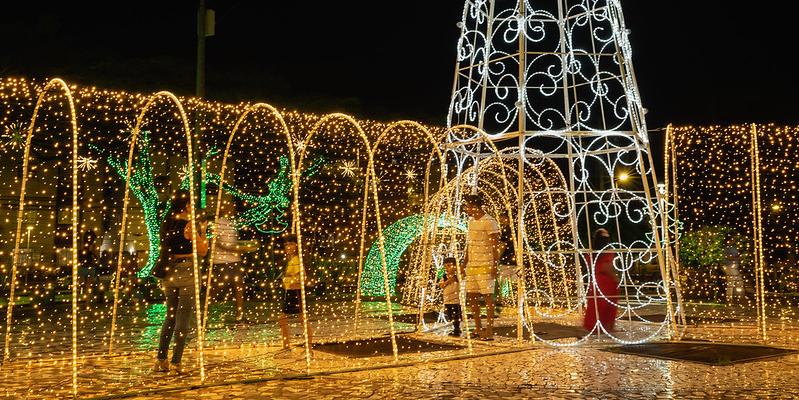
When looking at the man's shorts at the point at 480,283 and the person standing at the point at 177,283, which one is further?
the man's shorts at the point at 480,283

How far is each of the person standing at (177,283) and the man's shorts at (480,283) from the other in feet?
12.2

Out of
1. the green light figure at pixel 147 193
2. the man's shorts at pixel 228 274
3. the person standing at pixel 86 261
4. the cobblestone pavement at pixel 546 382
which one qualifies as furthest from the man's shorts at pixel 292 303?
the green light figure at pixel 147 193

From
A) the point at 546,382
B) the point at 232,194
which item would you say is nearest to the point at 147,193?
the point at 232,194

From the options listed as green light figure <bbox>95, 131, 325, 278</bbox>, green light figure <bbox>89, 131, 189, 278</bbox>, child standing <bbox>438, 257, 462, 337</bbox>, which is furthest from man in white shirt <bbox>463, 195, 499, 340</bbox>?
green light figure <bbox>89, 131, 189, 278</bbox>

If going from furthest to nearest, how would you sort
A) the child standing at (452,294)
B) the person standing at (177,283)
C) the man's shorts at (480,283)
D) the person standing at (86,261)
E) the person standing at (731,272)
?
the person standing at (731,272), the person standing at (86,261), the child standing at (452,294), the man's shorts at (480,283), the person standing at (177,283)

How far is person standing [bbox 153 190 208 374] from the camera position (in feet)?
21.5

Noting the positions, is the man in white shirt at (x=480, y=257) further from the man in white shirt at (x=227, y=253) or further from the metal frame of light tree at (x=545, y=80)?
the man in white shirt at (x=227, y=253)

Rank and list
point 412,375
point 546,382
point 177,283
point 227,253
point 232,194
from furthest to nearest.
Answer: point 232,194 < point 227,253 < point 177,283 < point 412,375 < point 546,382

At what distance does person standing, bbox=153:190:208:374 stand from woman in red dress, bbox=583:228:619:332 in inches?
207

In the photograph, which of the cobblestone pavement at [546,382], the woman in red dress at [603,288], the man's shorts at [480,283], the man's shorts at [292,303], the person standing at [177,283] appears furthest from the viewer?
the woman in red dress at [603,288]

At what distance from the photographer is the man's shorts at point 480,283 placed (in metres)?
8.99

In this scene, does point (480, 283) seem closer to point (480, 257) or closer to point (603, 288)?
point (480, 257)

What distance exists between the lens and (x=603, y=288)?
9.68 metres

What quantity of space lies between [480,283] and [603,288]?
1828 mm
